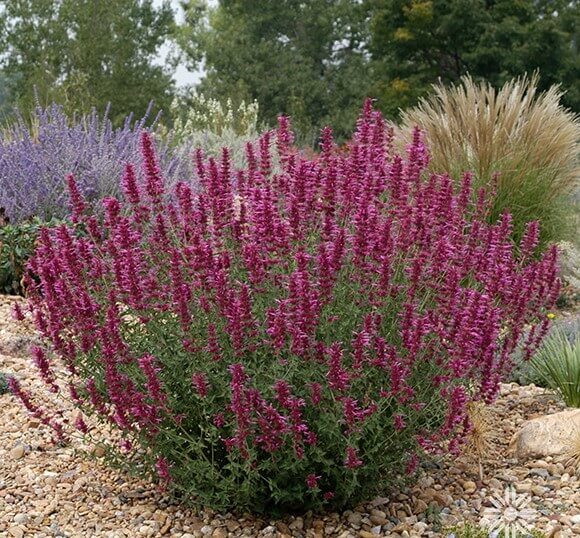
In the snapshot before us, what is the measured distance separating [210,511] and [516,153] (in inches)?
257

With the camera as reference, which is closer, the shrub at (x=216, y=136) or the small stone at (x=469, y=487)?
the small stone at (x=469, y=487)

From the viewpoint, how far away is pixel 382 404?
3656 mm

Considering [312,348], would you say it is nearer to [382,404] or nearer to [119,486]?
[382,404]

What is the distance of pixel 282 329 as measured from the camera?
333 centimetres

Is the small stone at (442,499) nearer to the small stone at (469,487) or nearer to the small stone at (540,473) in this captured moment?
the small stone at (469,487)

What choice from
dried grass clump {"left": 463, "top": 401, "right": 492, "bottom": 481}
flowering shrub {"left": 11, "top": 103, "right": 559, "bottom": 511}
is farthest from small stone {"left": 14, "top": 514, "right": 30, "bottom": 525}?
dried grass clump {"left": 463, "top": 401, "right": 492, "bottom": 481}

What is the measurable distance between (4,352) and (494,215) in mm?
5344

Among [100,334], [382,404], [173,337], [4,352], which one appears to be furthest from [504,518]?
[4,352]

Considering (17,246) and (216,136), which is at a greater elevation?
(216,136)

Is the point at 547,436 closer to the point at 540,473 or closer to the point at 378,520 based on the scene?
the point at 540,473

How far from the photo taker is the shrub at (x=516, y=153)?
9.38 m

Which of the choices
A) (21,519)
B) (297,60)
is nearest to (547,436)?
(21,519)

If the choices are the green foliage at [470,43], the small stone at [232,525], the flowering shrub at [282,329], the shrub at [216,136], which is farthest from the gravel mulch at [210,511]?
the green foliage at [470,43]

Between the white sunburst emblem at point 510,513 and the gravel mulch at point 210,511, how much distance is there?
0.14 feet
